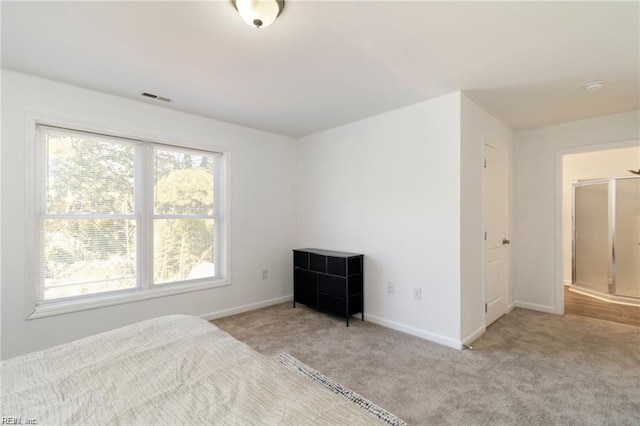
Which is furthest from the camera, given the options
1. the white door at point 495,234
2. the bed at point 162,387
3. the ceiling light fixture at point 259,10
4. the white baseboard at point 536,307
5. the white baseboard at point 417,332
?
the white baseboard at point 536,307

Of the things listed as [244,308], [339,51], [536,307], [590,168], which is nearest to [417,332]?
[536,307]

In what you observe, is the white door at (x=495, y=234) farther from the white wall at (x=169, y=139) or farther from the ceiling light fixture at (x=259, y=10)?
the ceiling light fixture at (x=259, y=10)

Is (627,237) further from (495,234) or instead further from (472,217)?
(472,217)

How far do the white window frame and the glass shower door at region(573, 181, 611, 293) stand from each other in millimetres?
5656

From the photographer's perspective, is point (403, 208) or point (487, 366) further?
point (403, 208)

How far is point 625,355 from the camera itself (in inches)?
104

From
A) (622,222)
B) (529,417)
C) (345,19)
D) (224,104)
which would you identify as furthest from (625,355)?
(224,104)

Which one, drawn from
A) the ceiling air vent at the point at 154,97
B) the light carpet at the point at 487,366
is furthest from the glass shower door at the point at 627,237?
the ceiling air vent at the point at 154,97

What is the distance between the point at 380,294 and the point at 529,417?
1.77 m

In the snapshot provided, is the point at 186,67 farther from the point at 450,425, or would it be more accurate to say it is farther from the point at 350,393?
the point at 450,425

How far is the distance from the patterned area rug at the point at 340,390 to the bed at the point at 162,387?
0.99m

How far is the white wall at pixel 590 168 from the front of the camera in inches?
176

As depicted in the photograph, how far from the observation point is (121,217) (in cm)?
304

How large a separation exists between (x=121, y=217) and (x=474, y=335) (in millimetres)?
3781
